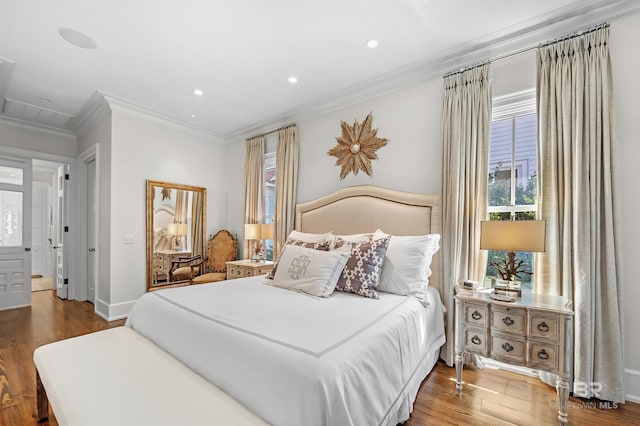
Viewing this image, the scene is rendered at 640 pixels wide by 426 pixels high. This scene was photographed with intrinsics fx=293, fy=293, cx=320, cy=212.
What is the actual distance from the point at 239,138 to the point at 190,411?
4463mm

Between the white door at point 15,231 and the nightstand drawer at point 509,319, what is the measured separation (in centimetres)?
620

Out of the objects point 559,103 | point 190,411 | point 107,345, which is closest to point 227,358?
point 190,411

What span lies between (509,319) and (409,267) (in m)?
0.74

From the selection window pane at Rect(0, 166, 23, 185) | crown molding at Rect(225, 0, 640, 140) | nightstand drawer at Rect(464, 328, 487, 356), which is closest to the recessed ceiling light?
crown molding at Rect(225, 0, 640, 140)

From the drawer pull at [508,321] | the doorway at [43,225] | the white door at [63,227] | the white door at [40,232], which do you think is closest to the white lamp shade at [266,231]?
the drawer pull at [508,321]

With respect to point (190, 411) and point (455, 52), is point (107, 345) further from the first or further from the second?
point (455, 52)

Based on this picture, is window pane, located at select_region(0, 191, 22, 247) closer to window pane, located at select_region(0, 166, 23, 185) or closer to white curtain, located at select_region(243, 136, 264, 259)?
window pane, located at select_region(0, 166, 23, 185)

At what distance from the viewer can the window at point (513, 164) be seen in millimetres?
2490

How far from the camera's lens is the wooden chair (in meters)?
4.71

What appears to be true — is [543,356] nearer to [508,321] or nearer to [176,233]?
[508,321]

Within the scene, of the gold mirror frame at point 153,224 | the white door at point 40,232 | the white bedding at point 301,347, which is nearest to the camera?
the white bedding at point 301,347

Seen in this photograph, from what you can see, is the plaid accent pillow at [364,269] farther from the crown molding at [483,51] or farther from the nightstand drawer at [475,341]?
the crown molding at [483,51]

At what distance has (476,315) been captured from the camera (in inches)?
84.4

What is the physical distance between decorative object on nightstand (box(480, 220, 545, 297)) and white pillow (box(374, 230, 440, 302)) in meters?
0.44
